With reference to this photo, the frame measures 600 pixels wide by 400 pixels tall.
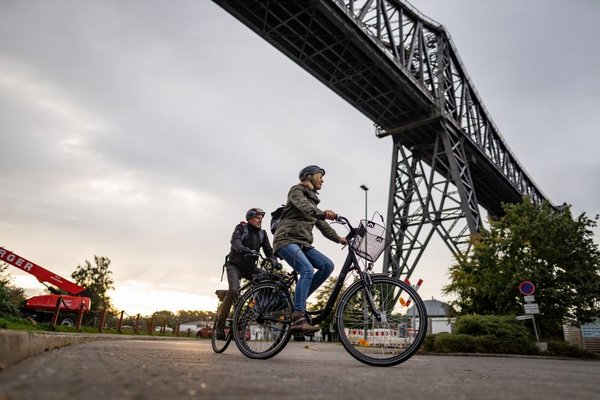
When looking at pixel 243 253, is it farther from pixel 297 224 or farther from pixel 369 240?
pixel 369 240

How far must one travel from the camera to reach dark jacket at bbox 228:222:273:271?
5359 millimetres

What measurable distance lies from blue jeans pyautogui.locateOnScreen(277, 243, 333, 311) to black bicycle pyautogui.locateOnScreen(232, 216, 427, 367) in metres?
0.14

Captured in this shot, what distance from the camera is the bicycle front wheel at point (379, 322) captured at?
3711mm

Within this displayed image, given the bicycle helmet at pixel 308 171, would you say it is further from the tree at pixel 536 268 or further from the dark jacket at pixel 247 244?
the tree at pixel 536 268

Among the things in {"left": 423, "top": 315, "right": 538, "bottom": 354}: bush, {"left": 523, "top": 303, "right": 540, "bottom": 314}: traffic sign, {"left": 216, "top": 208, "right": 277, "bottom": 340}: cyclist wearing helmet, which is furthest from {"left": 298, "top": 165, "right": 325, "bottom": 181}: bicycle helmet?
{"left": 523, "top": 303, "right": 540, "bottom": 314}: traffic sign

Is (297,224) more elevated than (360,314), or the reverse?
(297,224)

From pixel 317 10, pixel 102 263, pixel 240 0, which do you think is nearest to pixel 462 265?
pixel 317 10

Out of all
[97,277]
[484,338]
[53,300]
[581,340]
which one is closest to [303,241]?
[484,338]

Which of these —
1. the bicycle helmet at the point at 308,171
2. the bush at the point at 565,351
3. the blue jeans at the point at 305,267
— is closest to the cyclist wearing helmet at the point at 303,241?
the blue jeans at the point at 305,267

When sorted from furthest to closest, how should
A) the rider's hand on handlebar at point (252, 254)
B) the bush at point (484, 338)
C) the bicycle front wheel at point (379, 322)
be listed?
Result: 1. the bush at point (484, 338)
2. the rider's hand on handlebar at point (252, 254)
3. the bicycle front wheel at point (379, 322)

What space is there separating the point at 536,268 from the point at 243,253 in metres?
15.2

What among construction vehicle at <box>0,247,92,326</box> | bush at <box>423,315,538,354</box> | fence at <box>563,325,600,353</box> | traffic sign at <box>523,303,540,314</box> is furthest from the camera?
fence at <box>563,325,600,353</box>

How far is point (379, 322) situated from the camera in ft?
12.6

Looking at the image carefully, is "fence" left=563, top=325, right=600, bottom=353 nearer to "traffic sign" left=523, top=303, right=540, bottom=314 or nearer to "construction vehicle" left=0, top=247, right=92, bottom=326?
"traffic sign" left=523, top=303, right=540, bottom=314
